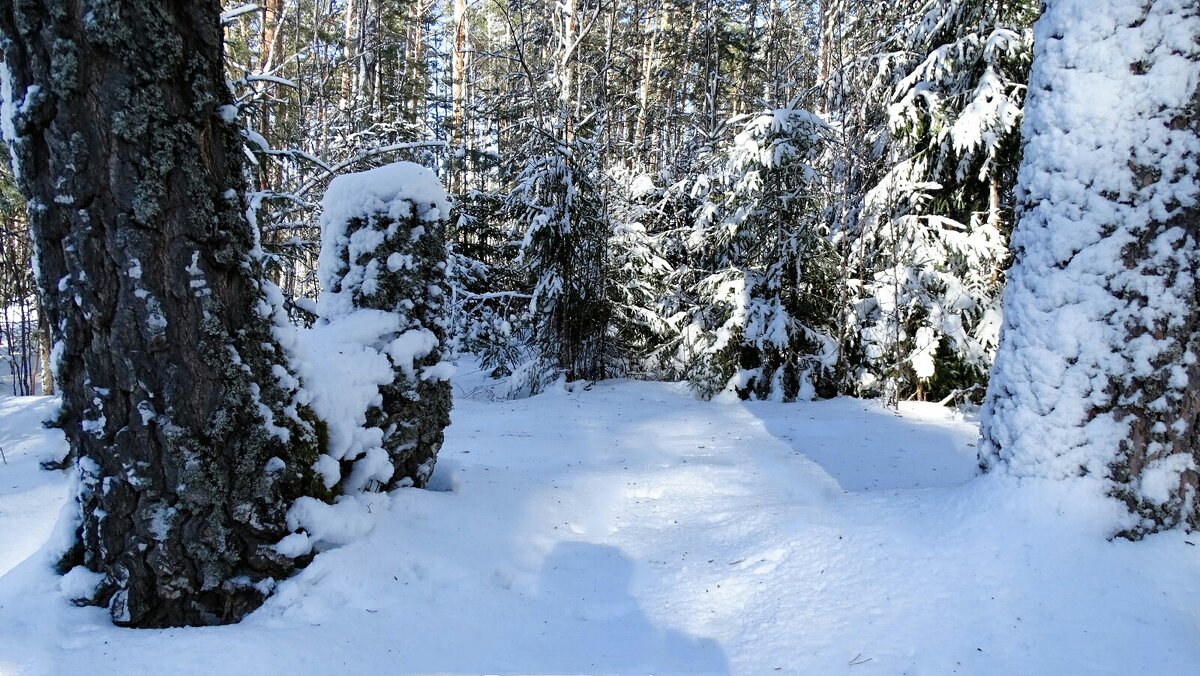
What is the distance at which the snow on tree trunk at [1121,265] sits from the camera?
227 cm

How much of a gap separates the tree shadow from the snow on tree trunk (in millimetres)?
1606

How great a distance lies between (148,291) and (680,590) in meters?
2.41

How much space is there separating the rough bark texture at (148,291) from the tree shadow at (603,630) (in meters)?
1.14

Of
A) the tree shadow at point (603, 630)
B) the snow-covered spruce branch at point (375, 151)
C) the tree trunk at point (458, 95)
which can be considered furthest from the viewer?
the tree trunk at point (458, 95)

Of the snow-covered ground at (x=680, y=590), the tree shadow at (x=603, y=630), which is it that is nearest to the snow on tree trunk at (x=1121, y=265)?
the snow-covered ground at (x=680, y=590)

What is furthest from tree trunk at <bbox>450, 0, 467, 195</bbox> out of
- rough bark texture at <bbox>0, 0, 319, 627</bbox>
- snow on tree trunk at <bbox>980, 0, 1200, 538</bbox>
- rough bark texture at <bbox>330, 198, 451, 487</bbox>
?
snow on tree trunk at <bbox>980, 0, 1200, 538</bbox>

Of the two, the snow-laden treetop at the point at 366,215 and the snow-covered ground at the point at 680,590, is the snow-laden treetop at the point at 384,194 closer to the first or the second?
the snow-laden treetop at the point at 366,215

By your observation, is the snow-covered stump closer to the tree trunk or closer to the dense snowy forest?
the dense snowy forest

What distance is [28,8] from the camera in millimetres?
1938

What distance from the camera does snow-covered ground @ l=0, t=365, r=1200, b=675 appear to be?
6.59 feet

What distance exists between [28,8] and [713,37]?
17.4m

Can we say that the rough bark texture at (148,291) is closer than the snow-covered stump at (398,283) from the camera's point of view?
Yes

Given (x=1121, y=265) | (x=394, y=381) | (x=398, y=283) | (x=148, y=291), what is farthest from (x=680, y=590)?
(x=148, y=291)

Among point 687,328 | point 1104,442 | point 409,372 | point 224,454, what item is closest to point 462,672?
point 224,454
